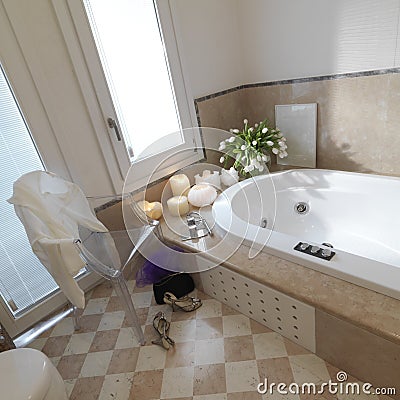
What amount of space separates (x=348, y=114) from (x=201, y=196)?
41.2 inches

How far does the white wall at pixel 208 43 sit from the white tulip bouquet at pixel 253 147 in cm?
45

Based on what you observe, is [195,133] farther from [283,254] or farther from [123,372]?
[123,372]

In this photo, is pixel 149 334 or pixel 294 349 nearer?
pixel 294 349

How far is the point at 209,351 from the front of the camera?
1.22 metres

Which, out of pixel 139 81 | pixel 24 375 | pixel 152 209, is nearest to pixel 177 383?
pixel 24 375

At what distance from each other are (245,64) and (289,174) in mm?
946

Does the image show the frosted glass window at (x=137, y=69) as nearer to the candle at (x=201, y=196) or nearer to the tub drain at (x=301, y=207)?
the candle at (x=201, y=196)

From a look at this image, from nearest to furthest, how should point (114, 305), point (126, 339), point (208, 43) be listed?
point (126, 339)
point (114, 305)
point (208, 43)

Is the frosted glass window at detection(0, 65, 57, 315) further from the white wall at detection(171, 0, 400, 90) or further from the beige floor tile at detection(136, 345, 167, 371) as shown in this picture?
the white wall at detection(171, 0, 400, 90)

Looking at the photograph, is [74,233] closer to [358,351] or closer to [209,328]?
[209,328]

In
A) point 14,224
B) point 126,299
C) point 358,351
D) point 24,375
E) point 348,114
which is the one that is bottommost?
point 358,351

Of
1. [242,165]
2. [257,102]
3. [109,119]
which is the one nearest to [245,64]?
[257,102]

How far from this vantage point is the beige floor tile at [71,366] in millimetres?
1236

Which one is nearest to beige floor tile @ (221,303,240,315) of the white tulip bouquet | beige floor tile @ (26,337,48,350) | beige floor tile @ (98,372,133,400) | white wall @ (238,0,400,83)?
beige floor tile @ (98,372,133,400)
